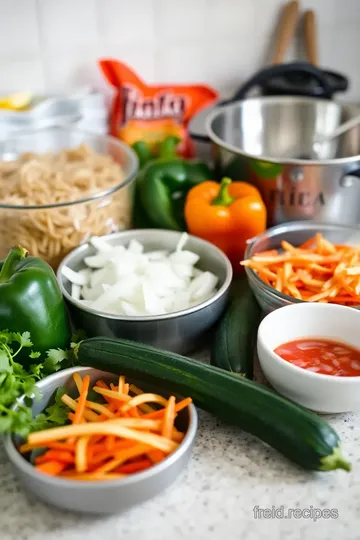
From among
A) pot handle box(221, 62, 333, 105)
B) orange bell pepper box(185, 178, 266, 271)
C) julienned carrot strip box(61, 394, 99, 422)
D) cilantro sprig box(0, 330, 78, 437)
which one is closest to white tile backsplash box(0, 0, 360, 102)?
pot handle box(221, 62, 333, 105)

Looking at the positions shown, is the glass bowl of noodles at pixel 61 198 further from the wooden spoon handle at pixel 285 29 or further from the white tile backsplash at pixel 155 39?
the wooden spoon handle at pixel 285 29

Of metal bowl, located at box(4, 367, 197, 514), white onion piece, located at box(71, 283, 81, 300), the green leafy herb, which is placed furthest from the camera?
white onion piece, located at box(71, 283, 81, 300)

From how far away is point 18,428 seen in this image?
0.81 m

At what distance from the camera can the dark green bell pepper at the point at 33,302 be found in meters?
0.93

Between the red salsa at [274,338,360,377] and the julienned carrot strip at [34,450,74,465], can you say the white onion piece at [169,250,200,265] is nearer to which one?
the red salsa at [274,338,360,377]

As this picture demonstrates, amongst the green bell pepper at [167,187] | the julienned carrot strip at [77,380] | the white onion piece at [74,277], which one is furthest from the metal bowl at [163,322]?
the green bell pepper at [167,187]

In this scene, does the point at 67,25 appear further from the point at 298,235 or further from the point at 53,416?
the point at 53,416

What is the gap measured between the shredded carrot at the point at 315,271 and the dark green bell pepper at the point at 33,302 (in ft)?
1.09

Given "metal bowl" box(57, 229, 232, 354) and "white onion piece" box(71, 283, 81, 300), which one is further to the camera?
"white onion piece" box(71, 283, 81, 300)

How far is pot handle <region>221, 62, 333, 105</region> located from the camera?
1415 millimetres

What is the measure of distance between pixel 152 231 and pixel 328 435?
1.87 feet

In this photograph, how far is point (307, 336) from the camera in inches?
39.3

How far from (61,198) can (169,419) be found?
20.8 inches

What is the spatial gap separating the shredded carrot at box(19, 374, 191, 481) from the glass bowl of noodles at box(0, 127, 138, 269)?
41cm
